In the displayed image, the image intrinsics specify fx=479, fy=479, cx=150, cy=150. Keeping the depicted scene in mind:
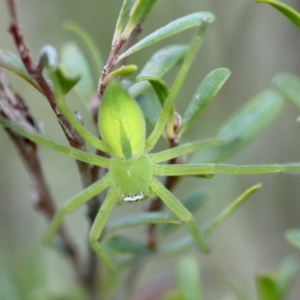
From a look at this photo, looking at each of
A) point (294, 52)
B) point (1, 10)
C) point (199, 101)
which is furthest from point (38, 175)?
point (1, 10)

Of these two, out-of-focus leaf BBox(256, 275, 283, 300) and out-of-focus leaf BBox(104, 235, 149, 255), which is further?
out-of-focus leaf BBox(104, 235, 149, 255)

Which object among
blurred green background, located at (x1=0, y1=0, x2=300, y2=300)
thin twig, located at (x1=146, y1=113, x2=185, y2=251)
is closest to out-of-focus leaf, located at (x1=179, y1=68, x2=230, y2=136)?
thin twig, located at (x1=146, y1=113, x2=185, y2=251)

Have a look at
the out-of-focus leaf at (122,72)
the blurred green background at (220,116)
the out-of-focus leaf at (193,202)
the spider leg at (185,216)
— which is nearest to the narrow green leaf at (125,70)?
the out-of-focus leaf at (122,72)

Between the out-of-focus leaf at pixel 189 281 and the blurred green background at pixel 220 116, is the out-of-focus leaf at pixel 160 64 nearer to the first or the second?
the out-of-focus leaf at pixel 189 281

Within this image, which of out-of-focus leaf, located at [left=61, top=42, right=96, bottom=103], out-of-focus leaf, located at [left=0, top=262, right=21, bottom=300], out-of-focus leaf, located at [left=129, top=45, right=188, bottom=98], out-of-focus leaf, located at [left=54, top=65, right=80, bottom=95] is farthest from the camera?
out-of-focus leaf, located at [left=0, top=262, right=21, bottom=300]

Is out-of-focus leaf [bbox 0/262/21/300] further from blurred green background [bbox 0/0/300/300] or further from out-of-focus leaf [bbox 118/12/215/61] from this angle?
out-of-focus leaf [bbox 118/12/215/61]
